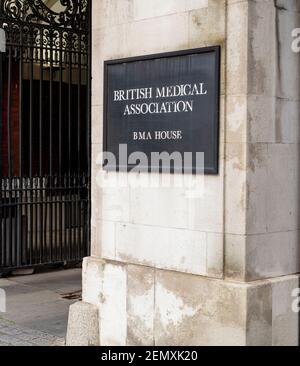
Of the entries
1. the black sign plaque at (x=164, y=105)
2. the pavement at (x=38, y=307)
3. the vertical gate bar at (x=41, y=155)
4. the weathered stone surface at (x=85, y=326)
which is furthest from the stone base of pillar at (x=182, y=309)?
the vertical gate bar at (x=41, y=155)

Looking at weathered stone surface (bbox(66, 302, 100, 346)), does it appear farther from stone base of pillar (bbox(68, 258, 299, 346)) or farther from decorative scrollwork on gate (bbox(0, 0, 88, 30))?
decorative scrollwork on gate (bbox(0, 0, 88, 30))

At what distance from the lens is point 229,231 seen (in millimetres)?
5402

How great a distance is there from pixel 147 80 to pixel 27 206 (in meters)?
4.93

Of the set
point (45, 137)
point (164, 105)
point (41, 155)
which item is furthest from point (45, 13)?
point (164, 105)

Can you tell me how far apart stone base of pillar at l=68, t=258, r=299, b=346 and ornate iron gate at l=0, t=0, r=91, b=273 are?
13.1 ft

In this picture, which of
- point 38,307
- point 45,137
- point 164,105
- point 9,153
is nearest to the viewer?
point 164,105

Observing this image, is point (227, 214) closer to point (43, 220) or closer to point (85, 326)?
point (85, 326)

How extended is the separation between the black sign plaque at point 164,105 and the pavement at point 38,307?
2.13 metres

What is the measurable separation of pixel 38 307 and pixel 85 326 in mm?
2380

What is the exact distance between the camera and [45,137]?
1095cm

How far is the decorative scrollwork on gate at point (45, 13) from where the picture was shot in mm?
9945

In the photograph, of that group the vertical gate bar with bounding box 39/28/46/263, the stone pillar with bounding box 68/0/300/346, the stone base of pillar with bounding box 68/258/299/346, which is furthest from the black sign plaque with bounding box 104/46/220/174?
the vertical gate bar with bounding box 39/28/46/263

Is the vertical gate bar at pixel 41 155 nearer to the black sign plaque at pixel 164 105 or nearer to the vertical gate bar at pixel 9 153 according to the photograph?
the vertical gate bar at pixel 9 153
